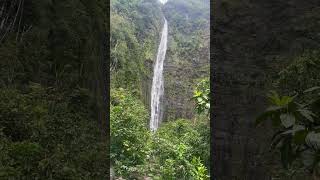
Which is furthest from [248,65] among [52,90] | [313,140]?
[313,140]

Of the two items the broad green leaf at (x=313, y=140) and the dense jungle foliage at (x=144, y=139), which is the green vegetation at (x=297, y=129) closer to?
the broad green leaf at (x=313, y=140)

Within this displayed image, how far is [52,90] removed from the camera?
12.5 feet

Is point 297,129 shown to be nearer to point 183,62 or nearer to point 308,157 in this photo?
point 308,157

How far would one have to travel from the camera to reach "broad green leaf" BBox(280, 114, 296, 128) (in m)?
1.58

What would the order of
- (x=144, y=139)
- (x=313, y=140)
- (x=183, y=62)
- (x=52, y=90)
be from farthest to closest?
(x=183, y=62)
(x=144, y=139)
(x=52, y=90)
(x=313, y=140)

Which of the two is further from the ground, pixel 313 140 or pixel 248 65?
pixel 248 65

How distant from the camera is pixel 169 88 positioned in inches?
696

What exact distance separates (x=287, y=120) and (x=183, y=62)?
1781 centimetres

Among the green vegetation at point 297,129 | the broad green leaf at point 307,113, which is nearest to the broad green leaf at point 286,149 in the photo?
the green vegetation at point 297,129

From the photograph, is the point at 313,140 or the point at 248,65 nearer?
the point at 313,140

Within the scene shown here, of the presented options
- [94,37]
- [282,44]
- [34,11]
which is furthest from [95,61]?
[282,44]

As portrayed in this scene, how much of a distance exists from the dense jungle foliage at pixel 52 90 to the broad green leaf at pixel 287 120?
164cm

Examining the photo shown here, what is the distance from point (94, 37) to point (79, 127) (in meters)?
1.33

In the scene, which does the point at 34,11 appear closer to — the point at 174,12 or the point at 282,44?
the point at 282,44
